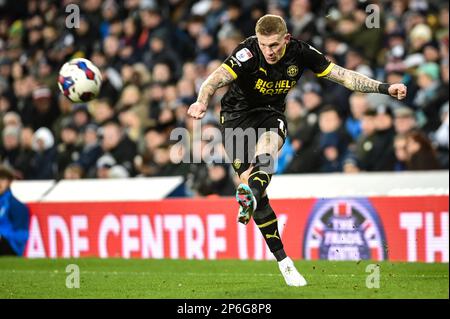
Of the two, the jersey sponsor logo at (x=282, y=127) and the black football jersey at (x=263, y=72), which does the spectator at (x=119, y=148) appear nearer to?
the black football jersey at (x=263, y=72)

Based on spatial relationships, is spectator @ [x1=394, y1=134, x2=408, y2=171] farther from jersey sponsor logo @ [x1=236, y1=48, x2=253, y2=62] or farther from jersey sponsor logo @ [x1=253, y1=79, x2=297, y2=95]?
jersey sponsor logo @ [x1=236, y1=48, x2=253, y2=62]

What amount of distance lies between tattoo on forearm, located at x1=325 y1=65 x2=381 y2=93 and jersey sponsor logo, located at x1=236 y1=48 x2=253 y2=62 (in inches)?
34.9

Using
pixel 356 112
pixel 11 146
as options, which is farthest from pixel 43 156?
pixel 356 112

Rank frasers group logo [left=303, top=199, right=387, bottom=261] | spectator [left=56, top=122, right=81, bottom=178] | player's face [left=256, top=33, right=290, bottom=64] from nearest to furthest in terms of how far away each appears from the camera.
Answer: player's face [left=256, top=33, right=290, bottom=64], frasers group logo [left=303, top=199, right=387, bottom=261], spectator [left=56, top=122, right=81, bottom=178]

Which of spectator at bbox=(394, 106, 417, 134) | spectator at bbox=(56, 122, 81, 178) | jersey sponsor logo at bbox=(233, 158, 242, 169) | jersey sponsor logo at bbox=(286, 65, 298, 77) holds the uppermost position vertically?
jersey sponsor logo at bbox=(286, 65, 298, 77)

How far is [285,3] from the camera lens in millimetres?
17281

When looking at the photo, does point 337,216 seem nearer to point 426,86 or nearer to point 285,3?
point 426,86

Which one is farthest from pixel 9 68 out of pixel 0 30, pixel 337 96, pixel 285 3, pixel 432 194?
pixel 432 194

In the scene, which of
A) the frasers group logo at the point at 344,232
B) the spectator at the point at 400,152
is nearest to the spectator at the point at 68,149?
the frasers group logo at the point at 344,232

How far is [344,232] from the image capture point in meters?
12.3

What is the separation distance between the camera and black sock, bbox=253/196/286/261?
9195 mm

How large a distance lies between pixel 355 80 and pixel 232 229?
15.2 feet

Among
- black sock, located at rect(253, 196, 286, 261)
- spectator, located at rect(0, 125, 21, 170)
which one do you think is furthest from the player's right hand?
spectator, located at rect(0, 125, 21, 170)

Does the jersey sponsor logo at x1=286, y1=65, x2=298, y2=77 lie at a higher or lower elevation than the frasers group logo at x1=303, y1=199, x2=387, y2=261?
higher
